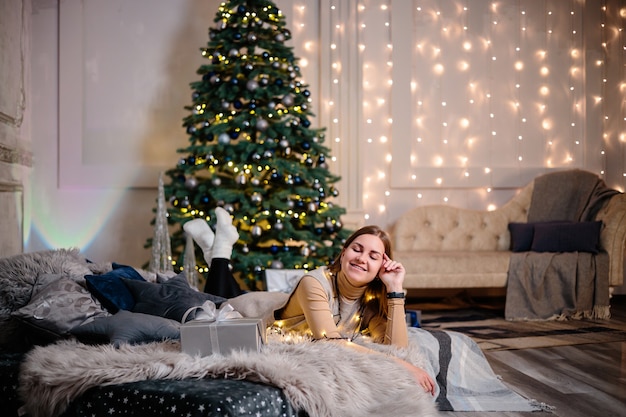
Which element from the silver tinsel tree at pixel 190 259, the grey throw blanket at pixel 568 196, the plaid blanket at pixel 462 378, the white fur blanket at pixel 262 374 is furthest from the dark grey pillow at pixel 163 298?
the grey throw blanket at pixel 568 196

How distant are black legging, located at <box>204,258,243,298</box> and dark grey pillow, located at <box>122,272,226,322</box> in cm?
87

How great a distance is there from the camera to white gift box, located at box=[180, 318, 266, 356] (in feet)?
6.36

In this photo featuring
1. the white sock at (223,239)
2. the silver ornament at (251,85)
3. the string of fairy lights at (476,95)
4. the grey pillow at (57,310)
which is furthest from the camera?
the string of fairy lights at (476,95)

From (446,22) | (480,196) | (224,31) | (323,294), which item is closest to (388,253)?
(323,294)

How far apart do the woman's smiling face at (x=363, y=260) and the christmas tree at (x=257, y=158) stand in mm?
1929

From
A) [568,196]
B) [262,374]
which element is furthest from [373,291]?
[568,196]

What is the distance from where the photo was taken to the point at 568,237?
4961mm

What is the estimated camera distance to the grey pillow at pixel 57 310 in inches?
89.7

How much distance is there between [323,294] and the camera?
233 cm

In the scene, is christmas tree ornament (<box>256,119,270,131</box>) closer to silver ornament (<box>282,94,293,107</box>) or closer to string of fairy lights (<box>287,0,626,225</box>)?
silver ornament (<box>282,94,293,107</box>)

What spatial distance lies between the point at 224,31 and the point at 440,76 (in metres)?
2.13

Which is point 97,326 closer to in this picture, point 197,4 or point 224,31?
point 224,31

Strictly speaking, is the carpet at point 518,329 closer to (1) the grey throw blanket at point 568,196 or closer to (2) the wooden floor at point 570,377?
(2) the wooden floor at point 570,377

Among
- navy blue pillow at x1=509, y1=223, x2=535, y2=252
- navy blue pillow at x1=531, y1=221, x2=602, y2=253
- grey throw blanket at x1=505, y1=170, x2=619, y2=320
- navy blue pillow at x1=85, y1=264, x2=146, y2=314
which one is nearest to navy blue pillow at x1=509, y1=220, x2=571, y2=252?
navy blue pillow at x1=509, y1=223, x2=535, y2=252
